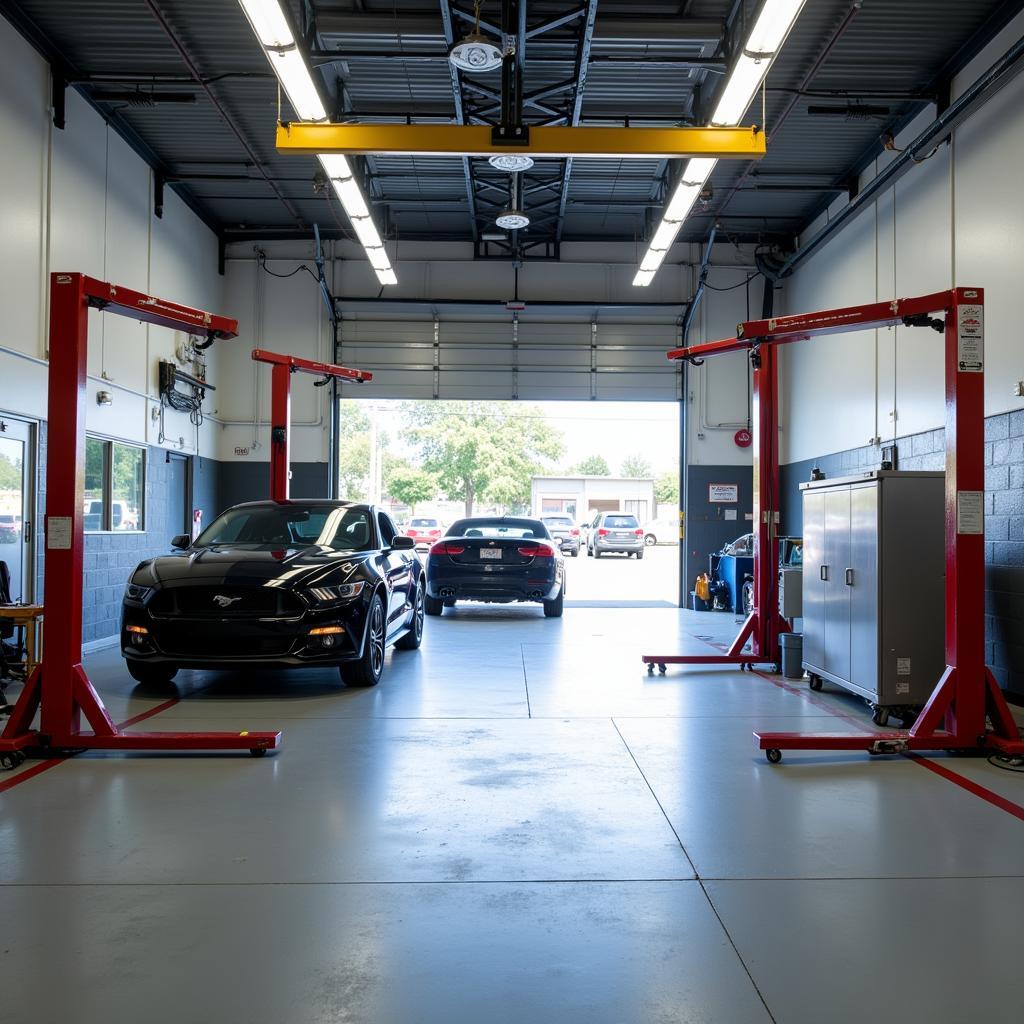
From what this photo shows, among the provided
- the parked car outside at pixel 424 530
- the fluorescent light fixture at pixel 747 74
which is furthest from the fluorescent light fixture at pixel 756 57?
the parked car outside at pixel 424 530

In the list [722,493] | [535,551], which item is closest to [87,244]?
[535,551]

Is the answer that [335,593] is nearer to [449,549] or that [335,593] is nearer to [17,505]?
[17,505]

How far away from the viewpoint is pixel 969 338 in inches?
204

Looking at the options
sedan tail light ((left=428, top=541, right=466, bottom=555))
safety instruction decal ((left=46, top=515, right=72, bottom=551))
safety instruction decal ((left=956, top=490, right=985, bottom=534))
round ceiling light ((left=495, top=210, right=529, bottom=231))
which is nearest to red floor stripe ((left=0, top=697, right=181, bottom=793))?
safety instruction decal ((left=46, top=515, right=72, bottom=551))

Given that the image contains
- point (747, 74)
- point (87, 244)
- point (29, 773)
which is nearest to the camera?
point (29, 773)

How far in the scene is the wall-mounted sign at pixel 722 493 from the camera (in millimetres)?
14859

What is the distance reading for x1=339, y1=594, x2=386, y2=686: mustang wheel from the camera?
675cm

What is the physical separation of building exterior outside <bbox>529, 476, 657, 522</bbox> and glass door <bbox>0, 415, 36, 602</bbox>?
118ft

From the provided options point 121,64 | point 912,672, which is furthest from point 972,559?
point 121,64

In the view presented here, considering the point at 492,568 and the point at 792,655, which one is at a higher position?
the point at 492,568

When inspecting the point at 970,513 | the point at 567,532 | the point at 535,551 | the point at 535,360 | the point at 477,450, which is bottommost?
the point at 535,551

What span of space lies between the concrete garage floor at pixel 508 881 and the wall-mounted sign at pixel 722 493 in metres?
9.35

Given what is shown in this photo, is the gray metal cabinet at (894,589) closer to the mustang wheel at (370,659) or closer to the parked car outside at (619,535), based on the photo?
the mustang wheel at (370,659)

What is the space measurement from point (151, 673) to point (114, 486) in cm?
427
